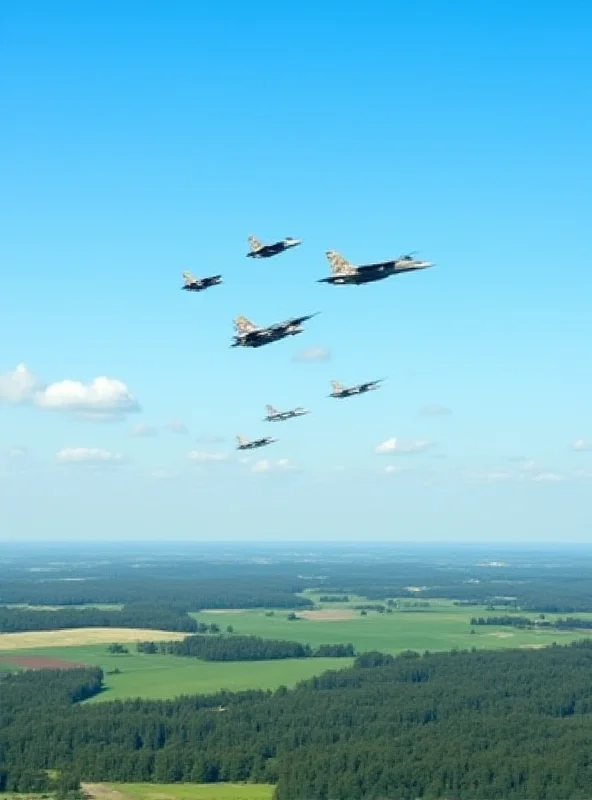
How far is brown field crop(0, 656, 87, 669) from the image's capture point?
543 ft

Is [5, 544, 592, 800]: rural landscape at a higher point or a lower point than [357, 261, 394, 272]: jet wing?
lower

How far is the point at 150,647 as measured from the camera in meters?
190

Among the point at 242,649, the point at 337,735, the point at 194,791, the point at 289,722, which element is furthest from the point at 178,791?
the point at 242,649

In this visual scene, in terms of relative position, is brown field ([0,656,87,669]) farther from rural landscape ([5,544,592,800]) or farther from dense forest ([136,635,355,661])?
dense forest ([136,635,355,661])

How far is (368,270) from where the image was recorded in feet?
239

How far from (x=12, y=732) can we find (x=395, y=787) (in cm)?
4642

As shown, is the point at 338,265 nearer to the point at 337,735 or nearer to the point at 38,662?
the point at 337,735

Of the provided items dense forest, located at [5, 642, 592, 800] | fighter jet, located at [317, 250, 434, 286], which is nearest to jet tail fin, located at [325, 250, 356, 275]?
fighter jet, located at [317, 250, 434, 286]

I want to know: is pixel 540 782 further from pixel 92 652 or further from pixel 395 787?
pixel 92 652

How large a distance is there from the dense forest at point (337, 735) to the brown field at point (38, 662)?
975 centimetres

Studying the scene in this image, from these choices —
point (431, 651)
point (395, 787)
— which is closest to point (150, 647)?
point (431, 651)

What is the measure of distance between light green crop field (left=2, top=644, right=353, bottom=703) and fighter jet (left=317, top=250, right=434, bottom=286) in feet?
290

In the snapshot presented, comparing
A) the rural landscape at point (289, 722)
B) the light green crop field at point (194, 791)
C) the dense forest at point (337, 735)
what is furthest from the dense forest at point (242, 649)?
the light green crop field at point (194, 791)

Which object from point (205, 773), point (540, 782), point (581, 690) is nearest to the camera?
point (540, 782)
